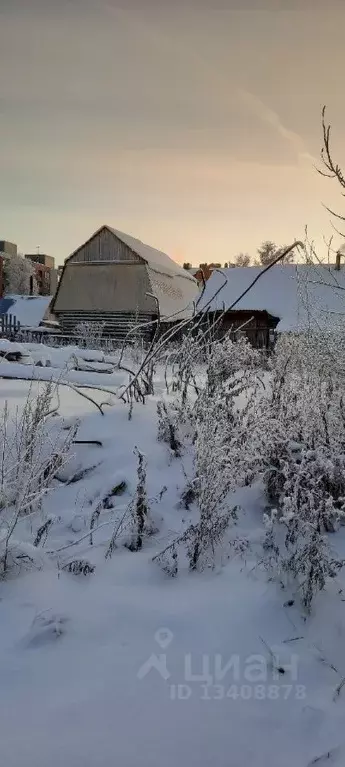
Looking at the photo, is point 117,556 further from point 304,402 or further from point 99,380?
point 99,380

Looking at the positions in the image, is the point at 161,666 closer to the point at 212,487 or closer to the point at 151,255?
the point at 212,487

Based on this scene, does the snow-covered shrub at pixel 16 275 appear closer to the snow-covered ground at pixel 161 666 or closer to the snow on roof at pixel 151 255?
the snow on roof at pixel 151 255

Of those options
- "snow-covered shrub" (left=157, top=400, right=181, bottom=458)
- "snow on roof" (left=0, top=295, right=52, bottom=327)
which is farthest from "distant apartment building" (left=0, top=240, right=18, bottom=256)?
"snow-covered shrub" (left=157, top=400, right=181, bottom=458)

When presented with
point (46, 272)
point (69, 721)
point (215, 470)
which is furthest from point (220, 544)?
point (46, 272)

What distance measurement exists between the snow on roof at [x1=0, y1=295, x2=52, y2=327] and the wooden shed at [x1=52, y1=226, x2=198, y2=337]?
25.0 feet

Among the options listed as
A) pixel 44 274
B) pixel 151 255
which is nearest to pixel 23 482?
pixel 151 255

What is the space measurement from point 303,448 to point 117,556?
131 cm

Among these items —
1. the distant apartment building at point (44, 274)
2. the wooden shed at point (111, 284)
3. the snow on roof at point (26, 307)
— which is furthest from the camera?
the distant apartment building at point (44, 274)

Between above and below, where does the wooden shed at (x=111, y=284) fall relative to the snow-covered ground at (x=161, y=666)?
above

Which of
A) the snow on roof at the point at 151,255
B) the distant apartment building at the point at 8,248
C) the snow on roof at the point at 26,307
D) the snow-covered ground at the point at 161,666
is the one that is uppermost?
the distant apartment building at the point at 8,248

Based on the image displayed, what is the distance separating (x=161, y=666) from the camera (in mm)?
2100

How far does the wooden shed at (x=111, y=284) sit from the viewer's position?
2278 cm

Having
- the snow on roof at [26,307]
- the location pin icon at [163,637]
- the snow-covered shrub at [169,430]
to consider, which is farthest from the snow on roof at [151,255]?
the location pin icon at [163,637]

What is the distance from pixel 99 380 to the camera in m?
6.11
